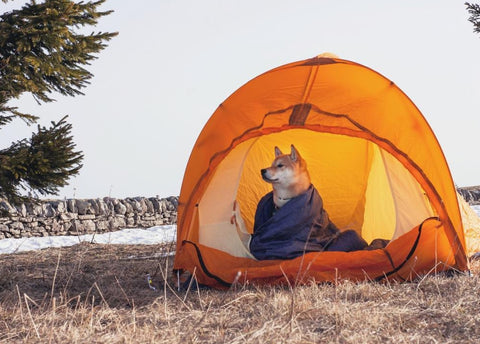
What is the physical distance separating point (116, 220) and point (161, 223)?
3.42 ft

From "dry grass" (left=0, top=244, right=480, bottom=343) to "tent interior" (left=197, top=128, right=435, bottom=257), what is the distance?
84cm

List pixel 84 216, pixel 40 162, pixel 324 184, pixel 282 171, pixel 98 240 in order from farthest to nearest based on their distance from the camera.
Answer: pixel 84 216
pixel 98 240
pixel 40 162
pixel 324 184
pixel 282 171

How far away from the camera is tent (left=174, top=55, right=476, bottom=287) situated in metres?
4.05

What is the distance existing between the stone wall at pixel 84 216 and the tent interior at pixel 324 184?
5.76 m

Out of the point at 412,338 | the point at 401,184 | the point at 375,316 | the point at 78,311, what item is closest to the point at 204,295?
the point at 78,311

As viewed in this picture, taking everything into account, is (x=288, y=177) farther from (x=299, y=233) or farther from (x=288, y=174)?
(x=299, y=233)

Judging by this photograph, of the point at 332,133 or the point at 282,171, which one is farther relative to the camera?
the point at 282,171

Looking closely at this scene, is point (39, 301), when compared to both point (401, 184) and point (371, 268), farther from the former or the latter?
point (401, 184)

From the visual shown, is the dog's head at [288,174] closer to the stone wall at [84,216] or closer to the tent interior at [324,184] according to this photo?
the tent interior at [324,184]

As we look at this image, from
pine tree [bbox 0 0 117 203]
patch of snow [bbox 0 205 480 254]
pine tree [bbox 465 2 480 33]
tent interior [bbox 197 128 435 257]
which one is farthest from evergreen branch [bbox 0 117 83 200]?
pine tree [bbox 465 2 480 33]

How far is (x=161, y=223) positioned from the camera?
38.7 feet

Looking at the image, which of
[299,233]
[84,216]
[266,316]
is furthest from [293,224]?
[84,216]

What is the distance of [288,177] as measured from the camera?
4.66 m

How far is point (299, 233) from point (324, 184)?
1413 mm
